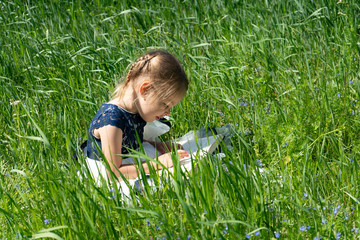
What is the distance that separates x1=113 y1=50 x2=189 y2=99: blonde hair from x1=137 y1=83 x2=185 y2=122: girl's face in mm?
24

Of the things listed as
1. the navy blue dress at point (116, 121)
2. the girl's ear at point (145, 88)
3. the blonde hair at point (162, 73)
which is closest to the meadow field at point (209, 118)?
the navy blue dress at point (116, 121)

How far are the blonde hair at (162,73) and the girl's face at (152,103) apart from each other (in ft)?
0.08

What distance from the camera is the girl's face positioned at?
103 inches

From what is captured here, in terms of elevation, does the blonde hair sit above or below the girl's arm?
above

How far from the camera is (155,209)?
73.4 inches

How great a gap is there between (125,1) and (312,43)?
1648 millimetres

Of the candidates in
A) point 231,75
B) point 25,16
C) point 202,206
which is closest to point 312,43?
point 231,75

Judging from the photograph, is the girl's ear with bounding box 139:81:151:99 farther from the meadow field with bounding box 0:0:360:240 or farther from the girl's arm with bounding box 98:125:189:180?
the meadow field with bounding box 0:0:360:240

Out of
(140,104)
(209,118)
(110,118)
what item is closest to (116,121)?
(110,118)

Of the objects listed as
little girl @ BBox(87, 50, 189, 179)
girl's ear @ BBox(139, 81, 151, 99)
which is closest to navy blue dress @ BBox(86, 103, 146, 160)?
little girl @ BBox(87, 50, 189, 179)

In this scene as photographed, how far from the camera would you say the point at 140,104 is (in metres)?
2.68

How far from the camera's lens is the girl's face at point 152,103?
8.61 feet

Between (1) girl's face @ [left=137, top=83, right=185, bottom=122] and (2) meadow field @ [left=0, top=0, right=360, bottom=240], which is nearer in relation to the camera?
(2) meadow field @ [left=0, top=0, right=360, bottom=240]

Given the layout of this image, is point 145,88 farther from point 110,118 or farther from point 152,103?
point 110,118
